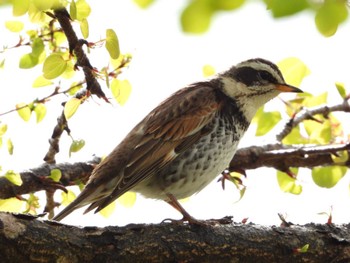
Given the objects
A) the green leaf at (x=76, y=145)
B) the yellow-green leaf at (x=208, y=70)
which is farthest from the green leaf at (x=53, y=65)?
the yellow-green leaf at (x=208, y=70)

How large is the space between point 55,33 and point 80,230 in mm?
1850

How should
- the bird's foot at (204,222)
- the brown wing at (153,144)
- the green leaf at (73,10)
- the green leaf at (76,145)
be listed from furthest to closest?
the brown wing at (153,144) < the green leaf at (76,145) < the bird's foot at (204,222) < the green leaf at (73,10)

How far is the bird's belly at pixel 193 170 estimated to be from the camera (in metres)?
5.64

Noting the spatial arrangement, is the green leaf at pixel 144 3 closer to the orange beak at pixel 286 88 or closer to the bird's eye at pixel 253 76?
the orange beak at pixel 286 88

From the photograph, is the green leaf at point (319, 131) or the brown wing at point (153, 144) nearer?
the brown wing at point (153, 144)

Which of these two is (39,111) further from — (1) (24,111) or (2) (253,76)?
(2) (253,76)

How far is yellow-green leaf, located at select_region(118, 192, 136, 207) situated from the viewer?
5.73 metres

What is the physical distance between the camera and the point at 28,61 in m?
4.96

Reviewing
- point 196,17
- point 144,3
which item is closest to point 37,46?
point 144,3

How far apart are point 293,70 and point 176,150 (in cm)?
141

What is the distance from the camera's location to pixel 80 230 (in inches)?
150

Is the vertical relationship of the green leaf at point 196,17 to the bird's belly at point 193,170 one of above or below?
above

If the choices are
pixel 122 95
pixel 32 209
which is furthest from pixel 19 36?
Result: pixel 32 209

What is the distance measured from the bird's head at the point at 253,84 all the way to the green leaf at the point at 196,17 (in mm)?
5032
